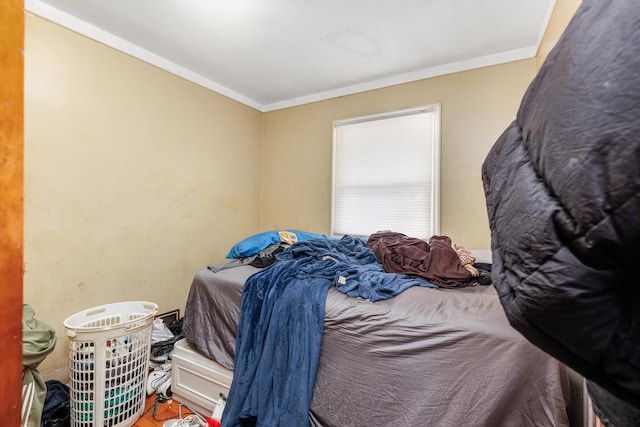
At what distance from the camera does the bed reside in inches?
39.2

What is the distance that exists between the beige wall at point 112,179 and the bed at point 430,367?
4.92 ft

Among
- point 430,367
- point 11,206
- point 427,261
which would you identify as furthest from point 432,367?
point 11,206

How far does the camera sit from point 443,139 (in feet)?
8.77

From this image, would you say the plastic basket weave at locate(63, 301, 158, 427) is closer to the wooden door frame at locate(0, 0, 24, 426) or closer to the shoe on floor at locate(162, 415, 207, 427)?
the shoe on floor at locate(162, 415, 207, 427)

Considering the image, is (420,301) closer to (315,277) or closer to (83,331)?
(315,277)

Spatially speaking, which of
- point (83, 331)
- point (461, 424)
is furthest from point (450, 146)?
point (83, 331)

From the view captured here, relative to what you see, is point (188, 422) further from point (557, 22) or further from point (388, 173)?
point (557, 22)

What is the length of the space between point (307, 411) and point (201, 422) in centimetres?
72

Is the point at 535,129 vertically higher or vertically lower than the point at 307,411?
higher

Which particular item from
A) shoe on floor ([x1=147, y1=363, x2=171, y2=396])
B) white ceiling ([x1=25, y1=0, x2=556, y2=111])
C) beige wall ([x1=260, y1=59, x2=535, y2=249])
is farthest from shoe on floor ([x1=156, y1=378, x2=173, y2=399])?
white ceiling ([x1=25, y1=0, x2=556, y2=111])

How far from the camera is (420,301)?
128 cm

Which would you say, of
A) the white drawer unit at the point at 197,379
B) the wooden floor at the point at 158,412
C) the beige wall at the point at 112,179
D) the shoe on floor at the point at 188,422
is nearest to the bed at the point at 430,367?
the white drawer unit at the point at 197,379

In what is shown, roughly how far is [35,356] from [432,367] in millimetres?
1888

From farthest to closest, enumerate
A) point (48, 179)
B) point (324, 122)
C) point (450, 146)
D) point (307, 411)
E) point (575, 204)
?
point (324, 122) → point (450, 146) → point (48, 179) → point (307, 411) → point (575, 204)
